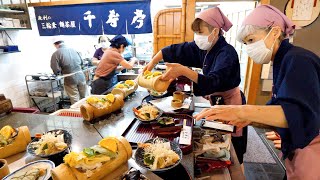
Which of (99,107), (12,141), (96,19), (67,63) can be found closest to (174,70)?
(99,107)

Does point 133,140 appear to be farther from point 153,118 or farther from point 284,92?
point 284,92

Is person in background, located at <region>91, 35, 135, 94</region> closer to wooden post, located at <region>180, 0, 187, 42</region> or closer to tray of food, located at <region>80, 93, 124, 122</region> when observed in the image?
wooden post, located at <region>180, 0, 187, 42</region>

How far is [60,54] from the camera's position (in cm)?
455

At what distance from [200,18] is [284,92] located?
1090 mm

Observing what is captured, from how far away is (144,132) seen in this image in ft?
4.60

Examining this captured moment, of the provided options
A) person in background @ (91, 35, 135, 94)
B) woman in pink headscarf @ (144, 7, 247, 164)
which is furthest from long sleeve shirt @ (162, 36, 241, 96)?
person in background @ (91, 35, 135, 94)

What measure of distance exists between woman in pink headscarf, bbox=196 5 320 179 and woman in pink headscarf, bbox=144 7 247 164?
351mm

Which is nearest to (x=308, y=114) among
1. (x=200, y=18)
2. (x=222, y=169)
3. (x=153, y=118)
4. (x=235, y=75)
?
(x=222, y=169)

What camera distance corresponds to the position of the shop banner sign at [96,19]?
3.98 metres

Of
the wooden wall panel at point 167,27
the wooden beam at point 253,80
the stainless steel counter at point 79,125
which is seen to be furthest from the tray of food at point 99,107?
the wooden beam at point 253,80

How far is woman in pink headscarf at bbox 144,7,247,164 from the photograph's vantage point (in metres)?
1.57

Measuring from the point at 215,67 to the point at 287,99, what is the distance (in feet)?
A: 2.62

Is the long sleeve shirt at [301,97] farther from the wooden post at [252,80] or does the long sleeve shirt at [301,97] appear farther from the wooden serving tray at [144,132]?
the wooden post at [252,80]

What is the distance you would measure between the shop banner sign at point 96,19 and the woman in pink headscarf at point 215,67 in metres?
2.21
